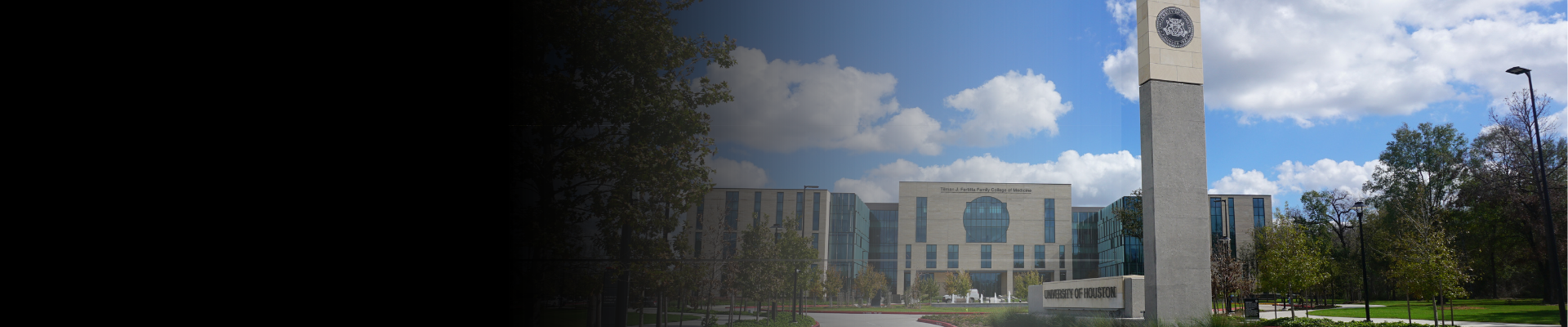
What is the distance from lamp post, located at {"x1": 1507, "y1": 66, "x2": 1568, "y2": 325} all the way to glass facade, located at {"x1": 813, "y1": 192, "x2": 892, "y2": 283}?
276 inches

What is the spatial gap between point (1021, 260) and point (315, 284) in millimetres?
3887

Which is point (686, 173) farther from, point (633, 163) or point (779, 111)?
point (779, 111)

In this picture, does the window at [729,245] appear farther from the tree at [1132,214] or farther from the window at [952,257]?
the tree at [1132,214]

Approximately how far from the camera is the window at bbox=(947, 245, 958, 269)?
15.2 ft

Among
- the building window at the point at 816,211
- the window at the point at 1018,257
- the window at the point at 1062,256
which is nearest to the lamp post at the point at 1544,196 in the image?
the window at the point at 1062,256

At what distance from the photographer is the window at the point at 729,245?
14.8 ft

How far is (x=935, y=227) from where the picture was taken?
183 inches

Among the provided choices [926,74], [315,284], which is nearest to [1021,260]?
[926,74]

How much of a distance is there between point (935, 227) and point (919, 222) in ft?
0.34

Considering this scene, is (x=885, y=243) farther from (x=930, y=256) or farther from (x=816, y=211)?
(x=816, y=211)

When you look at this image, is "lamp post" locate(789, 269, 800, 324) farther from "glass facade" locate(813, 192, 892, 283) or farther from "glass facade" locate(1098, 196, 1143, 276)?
"glass facade" locate(1098, 196, 1143, 276)

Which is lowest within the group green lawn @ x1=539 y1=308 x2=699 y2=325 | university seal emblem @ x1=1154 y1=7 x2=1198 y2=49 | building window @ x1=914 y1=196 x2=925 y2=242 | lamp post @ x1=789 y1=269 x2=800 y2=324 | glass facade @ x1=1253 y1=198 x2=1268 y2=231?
green lawn @ x1=539 y1=308 x2=699 y2=325

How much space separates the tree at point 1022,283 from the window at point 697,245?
1.92 m

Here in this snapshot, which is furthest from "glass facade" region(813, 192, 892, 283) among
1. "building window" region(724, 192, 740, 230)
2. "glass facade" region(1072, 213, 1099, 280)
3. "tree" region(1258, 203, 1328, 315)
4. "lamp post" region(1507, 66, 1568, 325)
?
"tree" region(1258, 203, 1328, 315)
